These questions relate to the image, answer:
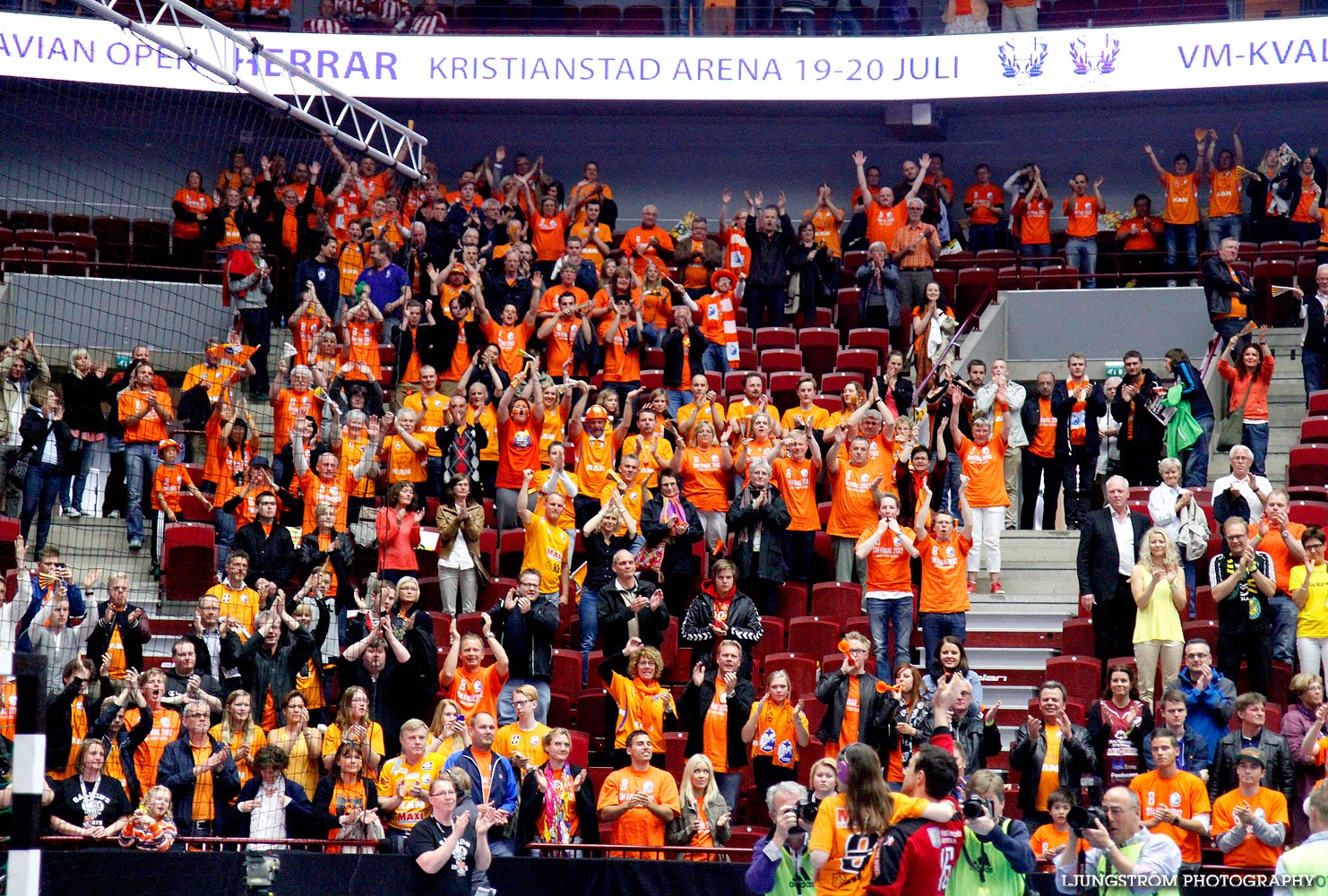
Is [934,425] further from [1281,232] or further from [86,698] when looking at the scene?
[86,698]

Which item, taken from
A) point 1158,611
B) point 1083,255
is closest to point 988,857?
point 1158,611

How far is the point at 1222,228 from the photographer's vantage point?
19516 mm

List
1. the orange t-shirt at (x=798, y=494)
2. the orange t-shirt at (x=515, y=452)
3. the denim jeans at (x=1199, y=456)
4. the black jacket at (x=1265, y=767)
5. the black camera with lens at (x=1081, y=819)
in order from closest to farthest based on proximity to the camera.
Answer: the black camera with lens at (x=1081, y=819) < the black jacket at (x=1265, y=767) < the orange t-shirt at (x=798, y=494) < the orange t-shirt at (x=515, y=452) < the denim jeans at (x=1199, y=456)

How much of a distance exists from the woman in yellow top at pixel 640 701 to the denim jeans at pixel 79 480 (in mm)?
5768

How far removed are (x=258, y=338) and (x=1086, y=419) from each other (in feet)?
26.6

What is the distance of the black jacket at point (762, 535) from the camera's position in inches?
534

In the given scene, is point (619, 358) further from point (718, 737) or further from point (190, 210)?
point (190, 210)

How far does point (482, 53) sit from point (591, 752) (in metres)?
10.3

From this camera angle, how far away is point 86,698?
11.9 metres

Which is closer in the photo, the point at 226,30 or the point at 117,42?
the point at 226,30

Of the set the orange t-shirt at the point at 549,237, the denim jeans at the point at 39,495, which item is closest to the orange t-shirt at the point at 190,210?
the orange t-shirt at the point at 549,237

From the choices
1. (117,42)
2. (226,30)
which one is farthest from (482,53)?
(226,30)

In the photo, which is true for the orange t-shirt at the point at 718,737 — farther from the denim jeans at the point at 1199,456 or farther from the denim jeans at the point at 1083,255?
the denim jeans at the point at 1083,255

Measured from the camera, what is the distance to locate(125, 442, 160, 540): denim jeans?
14.8 m
